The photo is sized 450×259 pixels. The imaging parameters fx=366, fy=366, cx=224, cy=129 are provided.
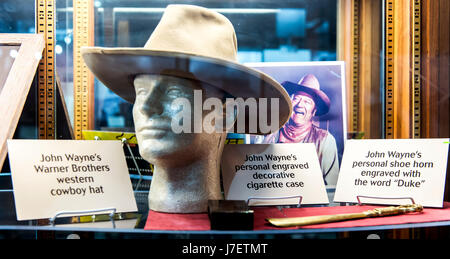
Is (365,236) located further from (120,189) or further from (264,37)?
(264,37)

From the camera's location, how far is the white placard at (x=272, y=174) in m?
1.11

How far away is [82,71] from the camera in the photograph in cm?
136

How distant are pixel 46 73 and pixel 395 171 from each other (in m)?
1.20

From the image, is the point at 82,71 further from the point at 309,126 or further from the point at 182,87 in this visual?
the point at 309,126

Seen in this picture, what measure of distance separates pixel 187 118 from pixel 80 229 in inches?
14.6

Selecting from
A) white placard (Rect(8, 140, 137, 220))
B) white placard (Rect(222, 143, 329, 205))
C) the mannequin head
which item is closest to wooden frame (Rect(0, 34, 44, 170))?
white placard (Rect(8, 140, 137, 220))

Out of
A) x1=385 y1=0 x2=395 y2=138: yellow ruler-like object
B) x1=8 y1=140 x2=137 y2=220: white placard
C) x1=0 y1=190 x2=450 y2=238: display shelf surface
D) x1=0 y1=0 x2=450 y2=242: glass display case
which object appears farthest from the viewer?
x1=385 y1=0 x2=395 y2=138: yellow ruler-like object

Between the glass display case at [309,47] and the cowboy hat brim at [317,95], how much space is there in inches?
4.4

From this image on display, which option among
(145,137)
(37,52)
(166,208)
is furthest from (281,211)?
(37,52)

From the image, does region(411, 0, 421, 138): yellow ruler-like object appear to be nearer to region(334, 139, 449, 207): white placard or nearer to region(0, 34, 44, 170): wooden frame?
region(334, 139, 449, 207): white placard

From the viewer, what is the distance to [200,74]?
0.97 m

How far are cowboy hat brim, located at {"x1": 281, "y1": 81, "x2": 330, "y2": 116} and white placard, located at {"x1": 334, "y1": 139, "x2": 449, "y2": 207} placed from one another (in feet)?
0.74

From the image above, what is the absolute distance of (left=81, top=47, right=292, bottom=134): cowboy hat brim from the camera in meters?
0.92

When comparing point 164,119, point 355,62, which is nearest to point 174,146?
point 164,119
